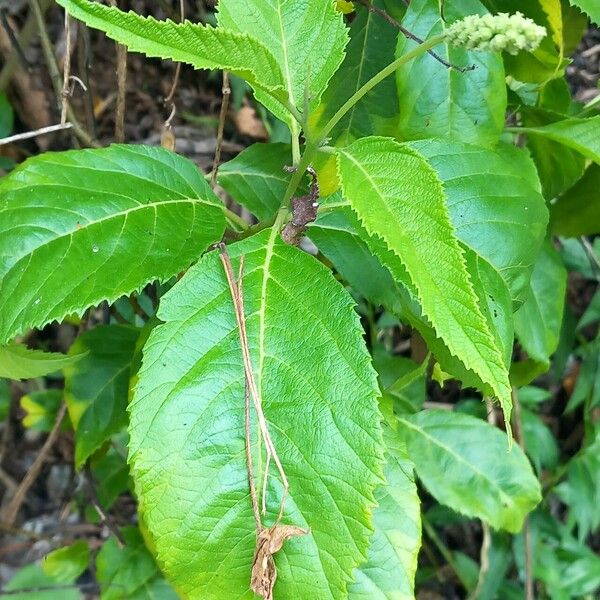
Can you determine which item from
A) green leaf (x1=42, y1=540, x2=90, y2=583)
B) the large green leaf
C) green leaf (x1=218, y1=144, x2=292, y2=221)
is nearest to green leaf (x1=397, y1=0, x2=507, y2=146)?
the large green leaf

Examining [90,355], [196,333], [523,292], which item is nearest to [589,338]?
[523,292]

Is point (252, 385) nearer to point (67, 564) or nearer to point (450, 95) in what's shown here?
point (450, 95)

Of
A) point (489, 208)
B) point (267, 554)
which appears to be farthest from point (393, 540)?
point (489, 208)

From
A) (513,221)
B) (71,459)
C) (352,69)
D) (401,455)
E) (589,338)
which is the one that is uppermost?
(352,69)

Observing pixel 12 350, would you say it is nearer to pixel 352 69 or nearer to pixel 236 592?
pixel 236 592

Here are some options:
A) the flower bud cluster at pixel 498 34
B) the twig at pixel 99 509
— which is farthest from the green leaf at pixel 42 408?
the flower bud cluster at pixel 498 34

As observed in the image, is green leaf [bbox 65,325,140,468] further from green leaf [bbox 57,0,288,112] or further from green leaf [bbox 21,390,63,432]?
green leaf [bbox 57,0,288,112]
